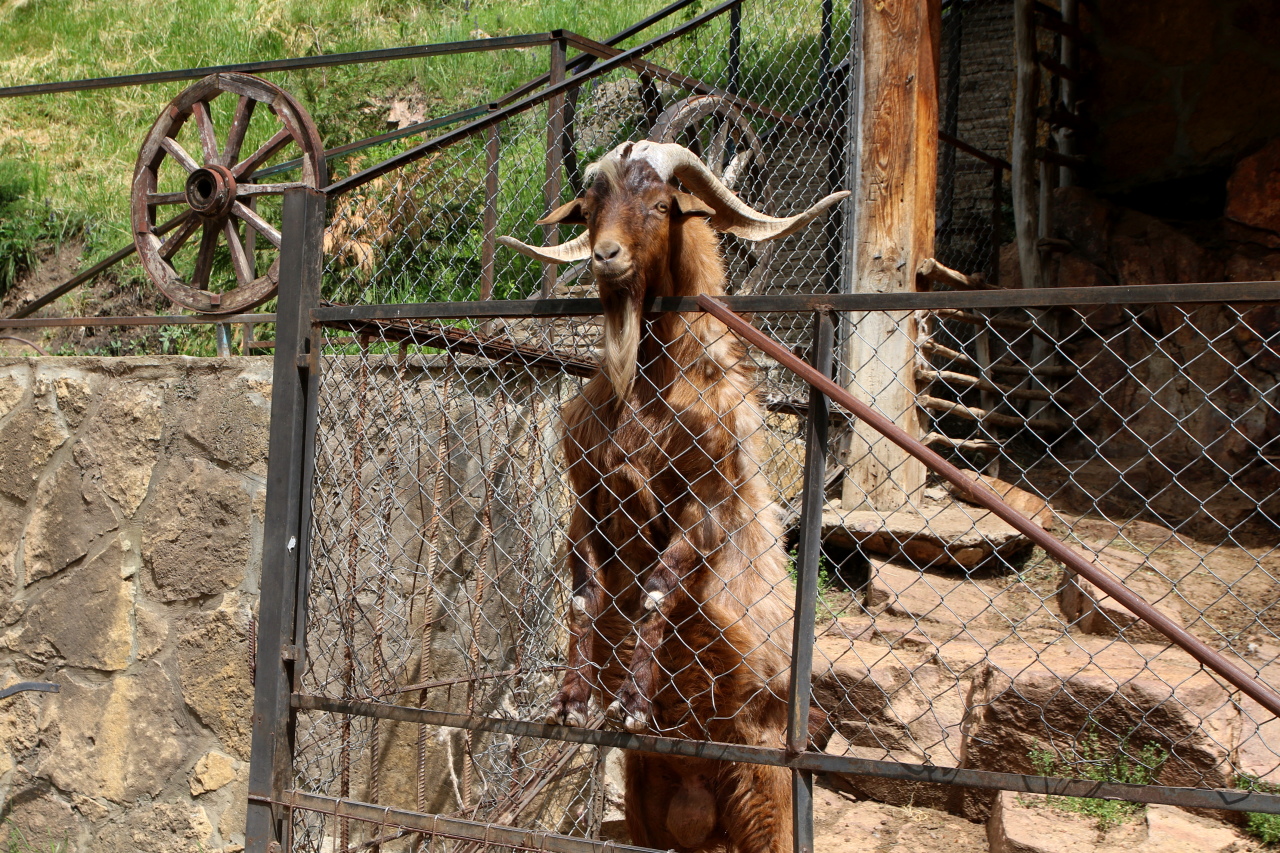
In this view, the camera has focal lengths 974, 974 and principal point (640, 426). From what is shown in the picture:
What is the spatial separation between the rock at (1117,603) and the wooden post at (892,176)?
1099 millimetres

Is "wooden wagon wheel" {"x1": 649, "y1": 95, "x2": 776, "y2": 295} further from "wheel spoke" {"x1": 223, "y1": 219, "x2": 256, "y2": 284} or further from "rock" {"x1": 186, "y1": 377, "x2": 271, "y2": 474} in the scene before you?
"rock" {"x1": 186, "y1": 377, "x2": 271, "y2": 474}

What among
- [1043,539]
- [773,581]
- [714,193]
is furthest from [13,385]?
[1043,539]

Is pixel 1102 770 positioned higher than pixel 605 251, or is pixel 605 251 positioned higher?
pixel 605 251

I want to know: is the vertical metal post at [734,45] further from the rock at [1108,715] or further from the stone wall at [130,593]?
the rock at [1108,715]

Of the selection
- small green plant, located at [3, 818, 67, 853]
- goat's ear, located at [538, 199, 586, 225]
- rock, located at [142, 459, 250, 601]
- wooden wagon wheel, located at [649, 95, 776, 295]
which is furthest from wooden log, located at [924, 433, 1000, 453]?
small green plant, located at [3, 818, 67, 853]

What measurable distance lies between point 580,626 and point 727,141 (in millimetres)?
4533

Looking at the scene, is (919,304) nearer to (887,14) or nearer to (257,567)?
(257,567)

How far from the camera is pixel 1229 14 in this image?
281 inches

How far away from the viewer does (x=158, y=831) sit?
15.0 ft

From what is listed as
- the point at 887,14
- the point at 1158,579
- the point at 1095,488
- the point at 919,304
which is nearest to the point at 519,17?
the point at 887,14

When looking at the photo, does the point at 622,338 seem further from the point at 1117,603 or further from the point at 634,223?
the point at 1117,603

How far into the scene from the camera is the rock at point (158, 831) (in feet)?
14.8

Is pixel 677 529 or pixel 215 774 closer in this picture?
pixel 677 529

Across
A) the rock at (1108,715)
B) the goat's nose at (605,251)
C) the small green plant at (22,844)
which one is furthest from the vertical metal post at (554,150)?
the small green plant at (22,844)
